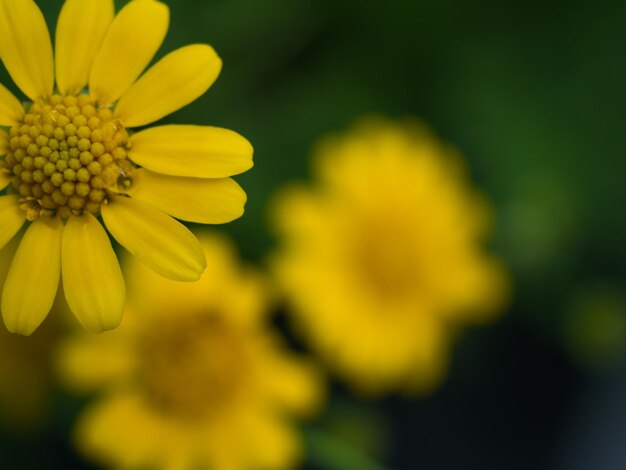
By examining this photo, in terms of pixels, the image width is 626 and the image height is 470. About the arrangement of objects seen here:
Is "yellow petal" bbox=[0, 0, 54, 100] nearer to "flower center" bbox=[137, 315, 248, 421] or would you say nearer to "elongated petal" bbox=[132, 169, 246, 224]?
"elongated petal" bbox=[132, 169, 246, 224]

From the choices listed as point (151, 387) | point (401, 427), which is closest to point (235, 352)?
point (151, 387)

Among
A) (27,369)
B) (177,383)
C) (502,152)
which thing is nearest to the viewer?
(177,383)

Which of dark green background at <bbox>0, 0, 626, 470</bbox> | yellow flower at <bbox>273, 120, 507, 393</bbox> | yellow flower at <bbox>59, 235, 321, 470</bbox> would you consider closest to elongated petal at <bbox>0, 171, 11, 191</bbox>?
yellow flower at <bbox>59, 235, 321, 470</bbox>

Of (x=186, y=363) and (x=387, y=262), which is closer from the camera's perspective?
(x=186, y=363)

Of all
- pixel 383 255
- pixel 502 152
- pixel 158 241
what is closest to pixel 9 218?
pixel 158 241

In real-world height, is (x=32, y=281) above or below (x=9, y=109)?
below

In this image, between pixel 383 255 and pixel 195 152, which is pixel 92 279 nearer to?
pixel 195 152

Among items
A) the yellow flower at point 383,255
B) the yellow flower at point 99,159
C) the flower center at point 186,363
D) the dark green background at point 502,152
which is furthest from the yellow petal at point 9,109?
the dark green background at point 502,152
